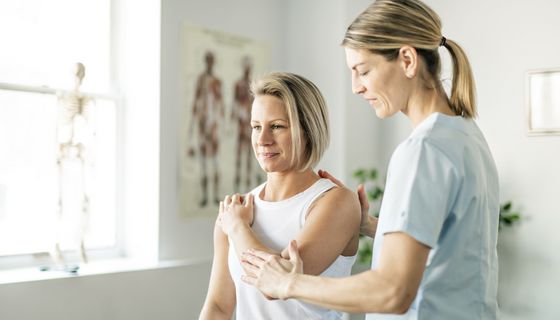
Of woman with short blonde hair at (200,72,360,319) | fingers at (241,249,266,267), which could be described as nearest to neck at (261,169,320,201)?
woman with short blonde hair at (200,72,360,319)

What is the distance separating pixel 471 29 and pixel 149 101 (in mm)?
1828

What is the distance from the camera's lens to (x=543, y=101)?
10.8ft

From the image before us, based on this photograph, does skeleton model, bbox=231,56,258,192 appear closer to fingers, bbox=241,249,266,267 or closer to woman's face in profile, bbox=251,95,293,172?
woman's face in profile, bbox=251,95,293,172

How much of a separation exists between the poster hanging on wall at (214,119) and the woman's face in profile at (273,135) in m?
1.74

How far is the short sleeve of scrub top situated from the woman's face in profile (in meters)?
0.50

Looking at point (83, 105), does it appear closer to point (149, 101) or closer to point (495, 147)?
point (149, 101)

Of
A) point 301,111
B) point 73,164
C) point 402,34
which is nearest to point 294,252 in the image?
point 301,111

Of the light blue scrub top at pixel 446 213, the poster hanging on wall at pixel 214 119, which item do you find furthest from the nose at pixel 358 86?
the poster hanging on wall at pixel 214 119

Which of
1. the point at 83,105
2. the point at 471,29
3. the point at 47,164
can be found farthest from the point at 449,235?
the point at 471,29

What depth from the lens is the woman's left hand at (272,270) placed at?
1299 millimetres

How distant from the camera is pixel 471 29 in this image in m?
3.62

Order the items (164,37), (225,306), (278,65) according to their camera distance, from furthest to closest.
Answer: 1. (278,65)
2. (164,37)
3. (225,306)

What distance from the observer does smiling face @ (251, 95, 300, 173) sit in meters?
1.65

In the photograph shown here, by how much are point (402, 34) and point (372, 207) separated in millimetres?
A: 2788
